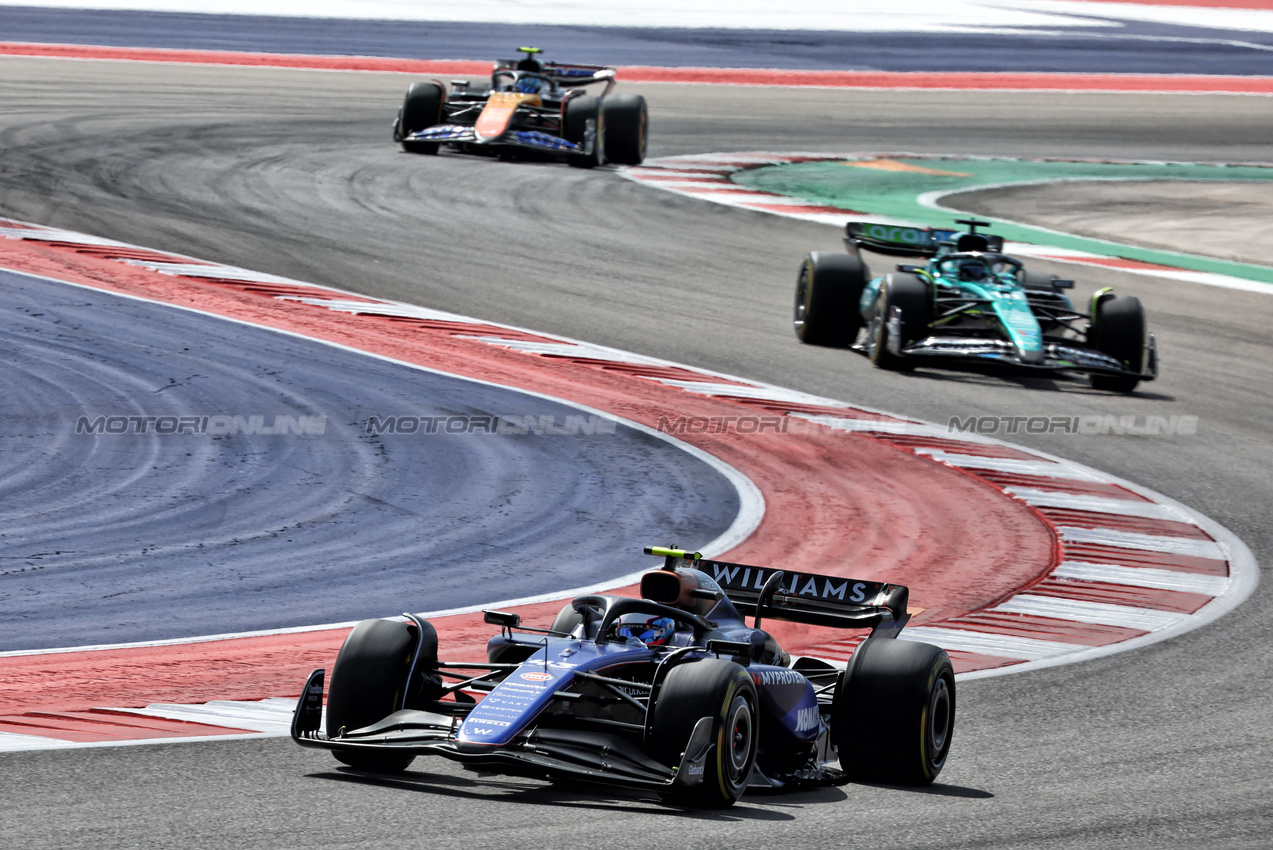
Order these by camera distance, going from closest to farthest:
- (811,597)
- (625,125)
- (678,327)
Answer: (811,597), (678,327), (625,125)

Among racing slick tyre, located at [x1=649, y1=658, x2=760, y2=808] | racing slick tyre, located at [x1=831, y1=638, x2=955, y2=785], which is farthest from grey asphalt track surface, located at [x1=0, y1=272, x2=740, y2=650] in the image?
racing slick tyre, located at [x1=649, y1=658, x2=760, y2=808]

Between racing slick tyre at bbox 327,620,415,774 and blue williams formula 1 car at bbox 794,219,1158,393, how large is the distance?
10.1 metres

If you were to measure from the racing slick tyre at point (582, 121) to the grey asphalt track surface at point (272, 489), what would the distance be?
10.7m

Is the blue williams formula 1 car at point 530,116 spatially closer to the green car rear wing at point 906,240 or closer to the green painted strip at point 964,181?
the green painted strip at point 964,181

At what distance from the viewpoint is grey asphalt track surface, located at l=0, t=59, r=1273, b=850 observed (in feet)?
21.6

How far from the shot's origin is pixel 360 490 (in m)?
12.5

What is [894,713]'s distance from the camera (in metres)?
7.57

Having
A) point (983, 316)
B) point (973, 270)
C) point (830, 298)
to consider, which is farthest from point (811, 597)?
point (830, 298)

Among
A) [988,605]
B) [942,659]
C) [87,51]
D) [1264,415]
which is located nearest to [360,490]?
[988,605]

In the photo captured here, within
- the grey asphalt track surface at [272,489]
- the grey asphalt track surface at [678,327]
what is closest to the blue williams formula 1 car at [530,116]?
the grey asphalt track surface at [678,327]

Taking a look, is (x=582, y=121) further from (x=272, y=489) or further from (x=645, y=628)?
(x=645, y=628)

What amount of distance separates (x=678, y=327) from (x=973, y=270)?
3116mm

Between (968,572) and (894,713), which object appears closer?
(894,713)

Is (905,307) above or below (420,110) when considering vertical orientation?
below
